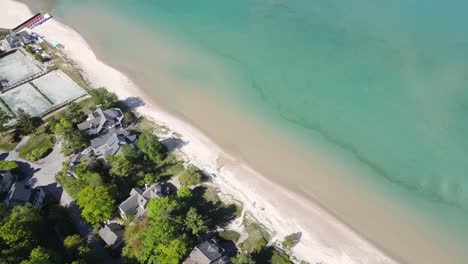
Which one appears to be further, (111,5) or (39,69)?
(111,5)

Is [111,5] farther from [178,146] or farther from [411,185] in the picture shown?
[411,185]

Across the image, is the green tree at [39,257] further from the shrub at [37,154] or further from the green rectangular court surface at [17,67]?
the green rectangular court surface at [17,67]

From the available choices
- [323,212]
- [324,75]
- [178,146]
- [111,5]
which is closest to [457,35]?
[324,75]

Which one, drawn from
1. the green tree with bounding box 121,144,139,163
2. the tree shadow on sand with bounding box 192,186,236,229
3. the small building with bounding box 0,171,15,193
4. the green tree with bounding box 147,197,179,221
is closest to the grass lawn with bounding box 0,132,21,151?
the small building with bounding box 0,171,15,193

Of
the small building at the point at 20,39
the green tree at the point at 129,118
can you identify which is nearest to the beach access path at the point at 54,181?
the green tree at the point at 129,118

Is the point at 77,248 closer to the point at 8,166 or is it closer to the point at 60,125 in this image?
the point at 8,166

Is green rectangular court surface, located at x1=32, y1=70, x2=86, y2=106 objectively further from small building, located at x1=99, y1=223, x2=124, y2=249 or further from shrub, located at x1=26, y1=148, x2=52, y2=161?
small building, located at x1=99, y1=223, x2=124, y2=249

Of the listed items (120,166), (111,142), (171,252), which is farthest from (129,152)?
(171,252)
